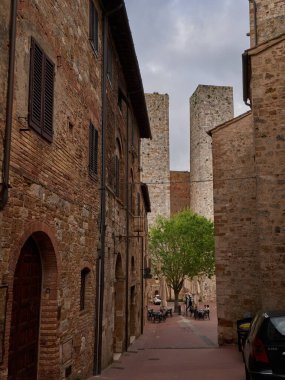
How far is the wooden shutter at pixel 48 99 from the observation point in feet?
21.2

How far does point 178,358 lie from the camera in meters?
12.7

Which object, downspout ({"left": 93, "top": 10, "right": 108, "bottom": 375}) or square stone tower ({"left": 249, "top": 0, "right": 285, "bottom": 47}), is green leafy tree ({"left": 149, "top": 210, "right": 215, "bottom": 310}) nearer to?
square stone tower ({"left": 249, "top": 0, "right": 285, "bottom": 47})

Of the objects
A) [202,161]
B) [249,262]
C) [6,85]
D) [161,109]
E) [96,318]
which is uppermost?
Result: [161,109]

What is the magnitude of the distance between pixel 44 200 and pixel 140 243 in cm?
1462

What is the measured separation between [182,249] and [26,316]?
81.8ft

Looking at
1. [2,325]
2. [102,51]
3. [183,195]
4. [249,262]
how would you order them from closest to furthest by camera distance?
1. [2,325]
2. [102,51]
3. [249,262]
4. [183,195]

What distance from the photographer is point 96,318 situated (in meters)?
9.69

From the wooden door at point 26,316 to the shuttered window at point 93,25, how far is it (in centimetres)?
516

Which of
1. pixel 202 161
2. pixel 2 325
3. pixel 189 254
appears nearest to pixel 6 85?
pixel 2 325

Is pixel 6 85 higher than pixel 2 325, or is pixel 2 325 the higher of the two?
pixel 6 85

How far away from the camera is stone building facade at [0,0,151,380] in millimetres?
5289

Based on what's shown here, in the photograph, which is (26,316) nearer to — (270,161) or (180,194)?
(270,161)

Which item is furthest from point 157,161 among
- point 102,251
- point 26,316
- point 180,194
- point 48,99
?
point 26,316

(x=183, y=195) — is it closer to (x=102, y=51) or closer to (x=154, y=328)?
(x=154, y=328)
